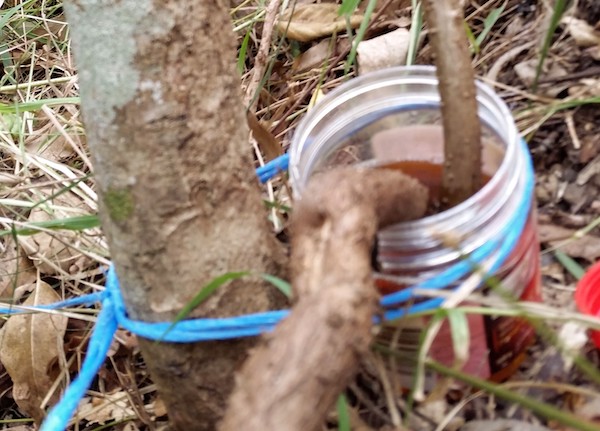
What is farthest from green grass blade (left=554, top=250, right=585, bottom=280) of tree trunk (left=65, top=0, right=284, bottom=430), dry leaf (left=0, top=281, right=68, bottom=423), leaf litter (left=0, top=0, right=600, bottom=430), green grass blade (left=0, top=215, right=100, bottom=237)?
dry leaf (left=0, top=281, right=68, bottom=423)

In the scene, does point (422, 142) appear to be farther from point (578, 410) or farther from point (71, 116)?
point (71, 116)

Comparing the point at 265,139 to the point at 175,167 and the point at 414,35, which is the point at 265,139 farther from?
the point at 175,167

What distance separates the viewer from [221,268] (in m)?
0.99

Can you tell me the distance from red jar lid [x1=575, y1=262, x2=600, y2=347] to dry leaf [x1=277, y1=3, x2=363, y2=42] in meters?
0.77

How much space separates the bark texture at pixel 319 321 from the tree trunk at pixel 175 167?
182 mm

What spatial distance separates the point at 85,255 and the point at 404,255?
0.74m

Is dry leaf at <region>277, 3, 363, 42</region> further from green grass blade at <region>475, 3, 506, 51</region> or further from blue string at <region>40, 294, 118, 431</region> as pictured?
blue string at <region>40, 294, 118, 431</region>

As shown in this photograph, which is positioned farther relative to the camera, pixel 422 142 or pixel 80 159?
pixel 80 159

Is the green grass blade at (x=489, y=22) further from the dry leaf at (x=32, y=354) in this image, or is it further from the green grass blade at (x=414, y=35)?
the dry leaf at (x=32, y=354)

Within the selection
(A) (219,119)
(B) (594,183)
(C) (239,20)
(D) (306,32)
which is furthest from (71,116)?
(B) (594,183)

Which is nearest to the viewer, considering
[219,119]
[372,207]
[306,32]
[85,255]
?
[372,207]

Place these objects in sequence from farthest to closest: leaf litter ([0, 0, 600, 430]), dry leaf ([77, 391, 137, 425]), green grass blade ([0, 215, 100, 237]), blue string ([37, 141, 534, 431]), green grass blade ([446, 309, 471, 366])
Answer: dry leaf ([77, 391, 137, 425]) < green grass blade ([0, 215, 100, 237]) < leaf litter ([0, 0, 600, 430]) < blue string ([37, 141, 534, 431]) < green grass blade ([446, 309, 471, 366])

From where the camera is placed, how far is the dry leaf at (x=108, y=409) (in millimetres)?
1292

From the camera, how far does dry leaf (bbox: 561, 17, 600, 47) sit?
1.32 meters
